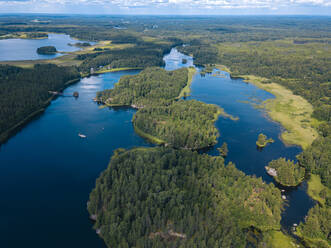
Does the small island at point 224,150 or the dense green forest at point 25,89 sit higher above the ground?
the dense green forest at point 25,89

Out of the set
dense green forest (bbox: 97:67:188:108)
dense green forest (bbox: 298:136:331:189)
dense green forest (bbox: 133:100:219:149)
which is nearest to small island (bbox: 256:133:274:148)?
dense green forest (bbox: 298:136:331:189)

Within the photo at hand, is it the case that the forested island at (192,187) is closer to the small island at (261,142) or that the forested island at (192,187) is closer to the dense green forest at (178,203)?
the dense green forest at (178,203)

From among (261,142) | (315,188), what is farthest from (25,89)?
(315,188)

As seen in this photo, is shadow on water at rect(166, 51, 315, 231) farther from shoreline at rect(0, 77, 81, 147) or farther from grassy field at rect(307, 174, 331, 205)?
shoreline at rect(0, 77, 81, 147)

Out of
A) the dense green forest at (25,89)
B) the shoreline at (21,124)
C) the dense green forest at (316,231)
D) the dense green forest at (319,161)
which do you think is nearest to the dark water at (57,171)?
the shoreline at (21,124)

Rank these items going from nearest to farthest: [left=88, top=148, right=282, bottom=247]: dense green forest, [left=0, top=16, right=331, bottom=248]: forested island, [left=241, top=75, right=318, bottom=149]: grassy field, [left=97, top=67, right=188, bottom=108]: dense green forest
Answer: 1. [left=88, top=148, right=282, bottom=247]: dense green forest
2. [left=0, top=16, right=331, bottom=248]: forested island
3. [left=241, top=75, right=318, bottom=149]: grassy field
4. [left=97, top=67, right=188, bottom=108]: dense green forest

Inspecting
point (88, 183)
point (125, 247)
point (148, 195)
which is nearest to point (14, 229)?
point (88, 183)

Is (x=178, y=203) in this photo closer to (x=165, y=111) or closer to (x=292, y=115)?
(x=165, y=111)
